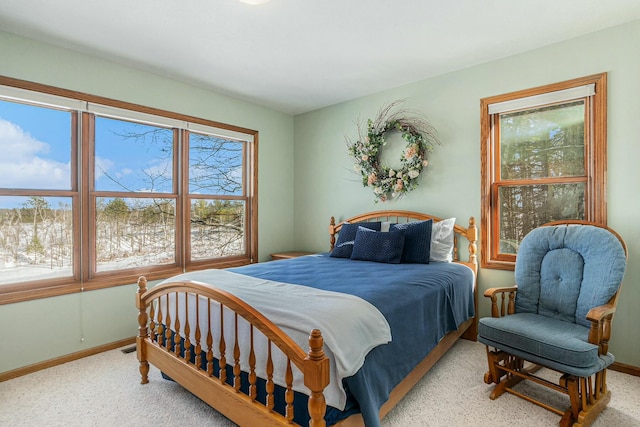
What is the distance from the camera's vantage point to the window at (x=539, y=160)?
8.91 feet

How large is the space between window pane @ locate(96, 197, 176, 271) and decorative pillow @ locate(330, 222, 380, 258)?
1769 millimetres

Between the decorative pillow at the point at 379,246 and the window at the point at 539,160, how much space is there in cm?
86

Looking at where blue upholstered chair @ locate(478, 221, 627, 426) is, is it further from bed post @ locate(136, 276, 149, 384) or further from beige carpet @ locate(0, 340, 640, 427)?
bed post @ locate(136, 276, 149, 384)

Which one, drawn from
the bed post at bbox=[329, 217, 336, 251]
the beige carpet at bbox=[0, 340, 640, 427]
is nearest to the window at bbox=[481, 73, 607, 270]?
the beige carpet at bbox=[0, 340, 640, 427]

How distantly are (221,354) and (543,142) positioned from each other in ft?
10.2

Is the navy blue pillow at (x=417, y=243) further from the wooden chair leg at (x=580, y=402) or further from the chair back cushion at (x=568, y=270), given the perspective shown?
the wooden chair leg at (x=580, y=402)

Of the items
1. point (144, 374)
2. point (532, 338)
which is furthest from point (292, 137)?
point (532, 338)

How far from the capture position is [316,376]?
51.1 inches

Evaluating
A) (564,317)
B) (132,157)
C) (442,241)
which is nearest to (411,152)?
(442,241)

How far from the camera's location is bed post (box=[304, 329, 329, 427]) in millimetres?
1305

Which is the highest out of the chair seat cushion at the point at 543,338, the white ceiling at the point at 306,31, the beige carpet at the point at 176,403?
the white ceiling at the point at 306,31

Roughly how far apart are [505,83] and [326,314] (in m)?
2.82

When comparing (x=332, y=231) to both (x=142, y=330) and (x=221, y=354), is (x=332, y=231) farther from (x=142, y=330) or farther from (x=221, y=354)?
(x=221, y=354)

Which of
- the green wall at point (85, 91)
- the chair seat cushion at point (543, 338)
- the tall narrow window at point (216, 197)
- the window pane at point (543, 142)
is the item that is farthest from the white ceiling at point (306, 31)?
the chair seat cushion at point (543, 338)
